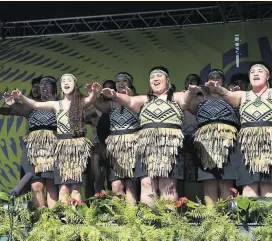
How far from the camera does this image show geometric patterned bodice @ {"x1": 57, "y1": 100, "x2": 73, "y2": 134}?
5.21m

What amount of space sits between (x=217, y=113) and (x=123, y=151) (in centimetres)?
82

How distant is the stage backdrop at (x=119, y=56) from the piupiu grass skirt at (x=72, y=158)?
1843mm

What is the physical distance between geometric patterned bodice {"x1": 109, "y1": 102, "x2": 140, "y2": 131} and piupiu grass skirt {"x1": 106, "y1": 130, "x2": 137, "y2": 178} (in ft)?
0.12

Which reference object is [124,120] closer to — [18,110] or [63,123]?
[63,123]

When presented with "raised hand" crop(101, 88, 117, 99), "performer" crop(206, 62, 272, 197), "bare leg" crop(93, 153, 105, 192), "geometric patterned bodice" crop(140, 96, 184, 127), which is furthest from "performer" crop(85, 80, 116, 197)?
"performer" crop(206, 62, 272, 197)

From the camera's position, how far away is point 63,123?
522 cm

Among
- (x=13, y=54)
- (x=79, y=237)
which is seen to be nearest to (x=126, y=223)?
(x=79, y=237)

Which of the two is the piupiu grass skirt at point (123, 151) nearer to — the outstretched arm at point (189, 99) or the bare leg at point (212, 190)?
the outstretched arm at point (189, 99)

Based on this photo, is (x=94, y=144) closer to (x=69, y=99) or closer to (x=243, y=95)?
(x=69, y=99)

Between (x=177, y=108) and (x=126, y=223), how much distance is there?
3.24ft

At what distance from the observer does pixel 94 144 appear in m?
5.86

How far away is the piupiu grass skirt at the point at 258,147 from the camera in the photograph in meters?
4.74

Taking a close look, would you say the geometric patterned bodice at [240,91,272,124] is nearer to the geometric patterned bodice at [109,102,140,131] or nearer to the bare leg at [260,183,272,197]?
the bare leg at [260,183,272,197]

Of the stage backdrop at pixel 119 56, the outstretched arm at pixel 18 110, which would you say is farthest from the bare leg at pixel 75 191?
the stage backdrop at pixel 119 56
